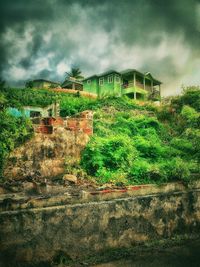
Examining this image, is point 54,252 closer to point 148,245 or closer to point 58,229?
point 58,229

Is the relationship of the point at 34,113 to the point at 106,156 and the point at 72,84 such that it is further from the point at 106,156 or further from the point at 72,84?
the point at 72,84

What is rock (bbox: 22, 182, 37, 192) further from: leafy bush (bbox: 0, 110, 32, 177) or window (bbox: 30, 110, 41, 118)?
window (bbox: 30, 110, 41, 118)

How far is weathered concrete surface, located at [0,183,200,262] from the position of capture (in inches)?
149

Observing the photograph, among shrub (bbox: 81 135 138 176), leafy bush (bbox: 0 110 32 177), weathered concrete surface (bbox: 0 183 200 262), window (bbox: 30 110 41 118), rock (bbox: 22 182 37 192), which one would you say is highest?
window (bbox: 30 110 41 118)

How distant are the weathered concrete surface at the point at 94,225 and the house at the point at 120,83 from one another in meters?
27.8

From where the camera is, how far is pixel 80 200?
439 centimetres

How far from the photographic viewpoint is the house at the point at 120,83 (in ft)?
109

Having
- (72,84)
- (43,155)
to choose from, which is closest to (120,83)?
(72,84)

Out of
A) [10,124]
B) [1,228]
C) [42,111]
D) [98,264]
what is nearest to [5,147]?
[10,124]

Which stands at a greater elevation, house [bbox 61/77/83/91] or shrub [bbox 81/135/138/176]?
house [bbox 61/77/83/91]

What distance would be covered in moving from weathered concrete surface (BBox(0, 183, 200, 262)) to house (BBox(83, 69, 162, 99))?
91.4 feet

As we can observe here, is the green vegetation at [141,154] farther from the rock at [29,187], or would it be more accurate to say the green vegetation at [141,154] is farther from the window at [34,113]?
the window at [34,113]

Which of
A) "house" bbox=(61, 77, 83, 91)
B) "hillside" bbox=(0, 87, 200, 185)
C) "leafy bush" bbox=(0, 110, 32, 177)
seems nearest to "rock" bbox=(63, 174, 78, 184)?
"hillside" bbox=(0, 87, 200, 185)

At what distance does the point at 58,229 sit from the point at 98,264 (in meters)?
0.87
